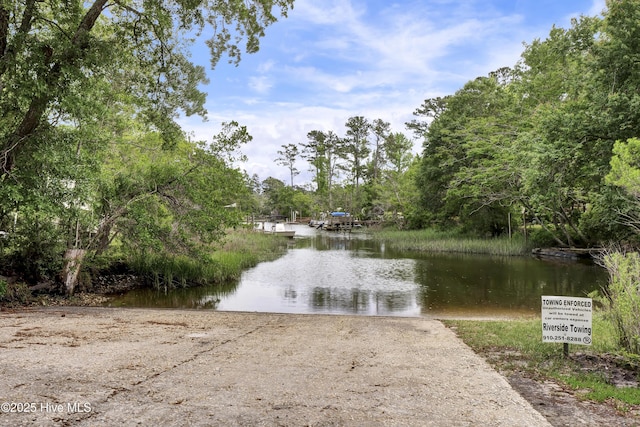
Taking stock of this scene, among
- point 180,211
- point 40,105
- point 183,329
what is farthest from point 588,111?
point 40,105

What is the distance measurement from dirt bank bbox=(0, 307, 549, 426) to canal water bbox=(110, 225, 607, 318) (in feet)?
16.7

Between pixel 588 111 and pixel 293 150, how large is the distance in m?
72.6

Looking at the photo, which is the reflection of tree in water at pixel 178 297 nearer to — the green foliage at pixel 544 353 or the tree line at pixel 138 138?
the tree line at pixel 138 138

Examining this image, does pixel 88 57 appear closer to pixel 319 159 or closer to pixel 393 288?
pixel 393 288

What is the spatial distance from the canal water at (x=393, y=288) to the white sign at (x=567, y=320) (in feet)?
18.0

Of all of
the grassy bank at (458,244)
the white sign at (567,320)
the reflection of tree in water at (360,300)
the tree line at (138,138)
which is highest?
the tree line at (138,138)

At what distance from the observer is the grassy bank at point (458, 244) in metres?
28.0

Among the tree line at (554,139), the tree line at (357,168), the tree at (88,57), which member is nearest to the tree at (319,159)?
the tree line at (357,168)

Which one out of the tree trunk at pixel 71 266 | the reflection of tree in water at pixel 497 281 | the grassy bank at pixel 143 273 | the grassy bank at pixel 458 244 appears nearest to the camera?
the tree trunk at pixel 71 266

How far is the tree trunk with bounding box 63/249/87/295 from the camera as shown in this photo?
11680mm

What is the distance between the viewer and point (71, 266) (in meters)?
11.7

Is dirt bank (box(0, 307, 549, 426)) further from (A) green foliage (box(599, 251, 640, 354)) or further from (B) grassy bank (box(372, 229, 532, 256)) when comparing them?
(B) grassy bank (box(372, 229, 532, 256))

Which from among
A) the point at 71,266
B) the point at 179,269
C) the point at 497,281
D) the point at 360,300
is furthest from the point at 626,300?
the point at 179,269

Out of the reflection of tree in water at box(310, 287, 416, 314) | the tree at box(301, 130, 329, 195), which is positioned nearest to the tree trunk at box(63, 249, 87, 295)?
the reflection of tree in water at box(310, 287, 416, 314)
